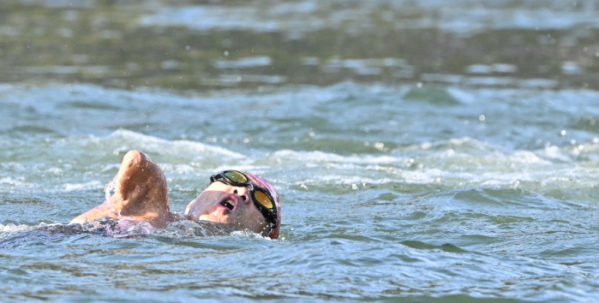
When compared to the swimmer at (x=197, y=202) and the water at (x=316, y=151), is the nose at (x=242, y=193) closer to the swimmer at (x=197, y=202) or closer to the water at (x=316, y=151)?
the swimmer at (x=197, y=202)

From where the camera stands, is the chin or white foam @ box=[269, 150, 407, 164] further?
white foam @ box=[269, 150, 407, 164]

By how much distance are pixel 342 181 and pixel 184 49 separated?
40.8 ft

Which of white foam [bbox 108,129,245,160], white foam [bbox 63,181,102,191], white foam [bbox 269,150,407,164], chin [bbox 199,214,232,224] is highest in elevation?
chin [bbox 199,214,232,224]

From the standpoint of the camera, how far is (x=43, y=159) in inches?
364

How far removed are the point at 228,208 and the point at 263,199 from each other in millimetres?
261

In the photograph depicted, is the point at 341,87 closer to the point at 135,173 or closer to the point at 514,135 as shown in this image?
the point at 514,135

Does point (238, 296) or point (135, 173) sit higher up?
point (135, 173)

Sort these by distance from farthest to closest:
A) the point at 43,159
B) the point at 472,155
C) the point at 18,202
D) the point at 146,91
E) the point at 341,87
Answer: the point at 146,91 < the point at 341,87 < the point at 472,155 < the point at 43,159 < the point at 18,202

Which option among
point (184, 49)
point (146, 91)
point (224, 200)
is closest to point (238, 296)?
point (224, 200)

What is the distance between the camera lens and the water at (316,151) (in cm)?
500

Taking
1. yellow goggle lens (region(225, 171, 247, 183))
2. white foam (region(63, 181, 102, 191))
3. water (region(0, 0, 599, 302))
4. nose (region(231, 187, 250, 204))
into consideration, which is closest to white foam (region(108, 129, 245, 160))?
water (region(0, 0, 599, 302))

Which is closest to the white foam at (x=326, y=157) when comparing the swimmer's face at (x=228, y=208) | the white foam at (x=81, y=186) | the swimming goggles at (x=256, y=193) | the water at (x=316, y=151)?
the water at (x=316, y=151)

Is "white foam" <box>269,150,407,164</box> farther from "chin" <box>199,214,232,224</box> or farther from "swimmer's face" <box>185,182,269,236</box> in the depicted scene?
"chin" <box>199,214,232,224</box>

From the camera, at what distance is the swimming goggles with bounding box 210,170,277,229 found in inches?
228
